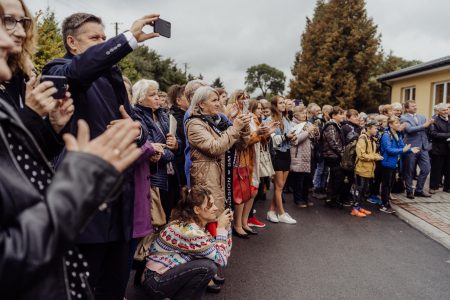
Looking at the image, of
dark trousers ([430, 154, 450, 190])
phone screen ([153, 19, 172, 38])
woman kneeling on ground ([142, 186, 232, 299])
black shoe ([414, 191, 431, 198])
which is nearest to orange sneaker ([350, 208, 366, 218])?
black shoe ([414, 191, 431, 198])

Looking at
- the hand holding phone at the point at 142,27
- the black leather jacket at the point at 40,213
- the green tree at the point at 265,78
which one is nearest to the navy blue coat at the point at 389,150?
the hand holding phone at the point at 142,27

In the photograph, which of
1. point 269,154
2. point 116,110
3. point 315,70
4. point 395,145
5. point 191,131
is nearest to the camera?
point 116,110

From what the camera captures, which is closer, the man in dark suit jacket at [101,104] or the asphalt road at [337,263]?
the man in dark suit jacket at [101,104]

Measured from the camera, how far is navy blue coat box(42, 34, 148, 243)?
73.4 inches

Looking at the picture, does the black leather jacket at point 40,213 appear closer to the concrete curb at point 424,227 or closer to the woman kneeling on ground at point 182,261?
the woman kneeling on ground at point 182,261

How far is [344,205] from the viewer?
8141 millimetres

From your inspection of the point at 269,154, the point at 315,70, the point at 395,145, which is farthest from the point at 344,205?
the point at 315,70

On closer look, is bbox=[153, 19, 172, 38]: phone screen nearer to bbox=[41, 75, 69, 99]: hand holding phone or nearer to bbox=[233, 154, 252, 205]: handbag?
bbox=[41, 75, 69, 99]: hand holding phone

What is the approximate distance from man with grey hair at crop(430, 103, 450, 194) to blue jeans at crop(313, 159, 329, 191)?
8.40 feet

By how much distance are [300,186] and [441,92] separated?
41.1 ft

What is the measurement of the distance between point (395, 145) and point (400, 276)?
12.4 feet

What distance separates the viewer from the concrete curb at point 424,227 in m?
5.73

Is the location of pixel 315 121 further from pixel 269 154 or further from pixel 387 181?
pixel 269 154

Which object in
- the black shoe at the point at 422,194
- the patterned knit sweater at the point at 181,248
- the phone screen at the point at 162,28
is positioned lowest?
the black shoe at the point at 422,194
